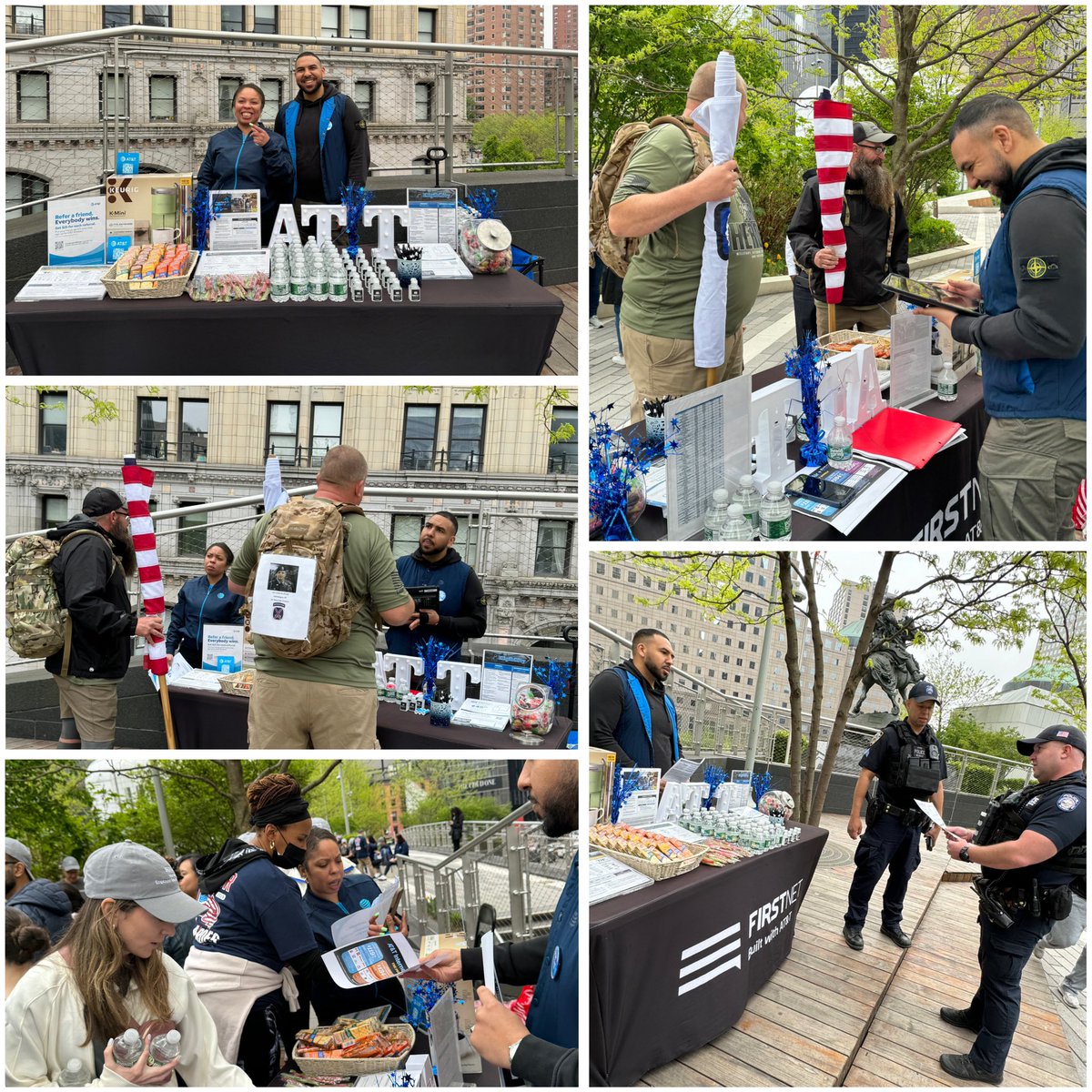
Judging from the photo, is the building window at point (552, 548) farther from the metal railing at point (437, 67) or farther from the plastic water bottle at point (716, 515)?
the plastic water bottle at point (716, 515)

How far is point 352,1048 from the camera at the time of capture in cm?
334

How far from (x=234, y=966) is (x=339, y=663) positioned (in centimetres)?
98

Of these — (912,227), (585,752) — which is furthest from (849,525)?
(912,227)

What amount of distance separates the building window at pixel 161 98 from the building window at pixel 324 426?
32.9m

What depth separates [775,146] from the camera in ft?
35.2

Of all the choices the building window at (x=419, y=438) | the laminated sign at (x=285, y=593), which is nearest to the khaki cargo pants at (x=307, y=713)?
the laminated sign at (x=285, y=593)

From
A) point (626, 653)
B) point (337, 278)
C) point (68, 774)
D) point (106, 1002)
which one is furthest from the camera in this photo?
point (68, 774)

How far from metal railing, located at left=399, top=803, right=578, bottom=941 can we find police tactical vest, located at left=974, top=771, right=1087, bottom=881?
1633mm

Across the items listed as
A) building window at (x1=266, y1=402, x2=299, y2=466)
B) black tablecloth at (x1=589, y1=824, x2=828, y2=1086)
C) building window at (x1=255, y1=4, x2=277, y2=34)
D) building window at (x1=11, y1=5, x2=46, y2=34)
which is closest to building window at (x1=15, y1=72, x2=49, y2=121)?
building window at (x1=11, y1=5, x2=46, y2=34)

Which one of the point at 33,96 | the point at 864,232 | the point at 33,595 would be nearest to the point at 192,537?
the point at 33,595

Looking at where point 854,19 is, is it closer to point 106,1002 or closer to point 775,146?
point 775,146

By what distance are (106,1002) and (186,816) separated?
1098 cm

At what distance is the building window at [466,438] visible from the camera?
15367 millimetres

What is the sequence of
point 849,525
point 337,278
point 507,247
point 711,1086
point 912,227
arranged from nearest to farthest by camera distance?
point 849,525
point 711,1086
point 337,278
point 507,247
point 912,227
